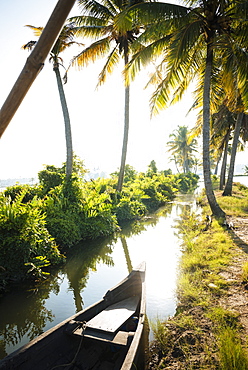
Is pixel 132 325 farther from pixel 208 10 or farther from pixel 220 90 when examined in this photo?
pixel 220 90

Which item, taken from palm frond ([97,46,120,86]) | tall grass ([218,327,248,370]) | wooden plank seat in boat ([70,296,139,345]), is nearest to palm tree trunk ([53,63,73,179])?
palm frond ([97,46,120,86])

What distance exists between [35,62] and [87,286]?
5.91 meters

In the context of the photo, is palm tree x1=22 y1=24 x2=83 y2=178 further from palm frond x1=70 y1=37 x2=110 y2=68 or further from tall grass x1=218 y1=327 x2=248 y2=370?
tall grass x1=218 y1=327 x2=248 y2=370

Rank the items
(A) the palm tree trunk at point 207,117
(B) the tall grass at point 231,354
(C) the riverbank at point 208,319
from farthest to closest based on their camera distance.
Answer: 1. (A) the palm tree trunk at point 207,117
2. (C) the riverbank at point 208,319
3. (B) the tall grass at point 231,354

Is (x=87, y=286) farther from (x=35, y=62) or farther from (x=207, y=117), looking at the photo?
(x=207, y=117)

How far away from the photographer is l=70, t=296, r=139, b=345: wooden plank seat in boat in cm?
315

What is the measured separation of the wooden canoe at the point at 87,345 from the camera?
269cm

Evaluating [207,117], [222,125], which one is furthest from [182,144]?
[207,117]

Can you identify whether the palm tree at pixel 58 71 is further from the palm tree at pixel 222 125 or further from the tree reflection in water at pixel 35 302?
the palm tree at pixel 222 125

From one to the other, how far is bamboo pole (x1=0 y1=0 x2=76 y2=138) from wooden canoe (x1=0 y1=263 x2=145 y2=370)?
264 centimetres

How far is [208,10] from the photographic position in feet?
27.1

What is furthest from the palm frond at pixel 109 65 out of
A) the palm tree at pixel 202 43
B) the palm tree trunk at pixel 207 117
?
the palm tree trunk at pixel 207 117

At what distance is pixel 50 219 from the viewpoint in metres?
8.00

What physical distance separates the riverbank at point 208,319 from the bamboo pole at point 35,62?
3.21 metres
